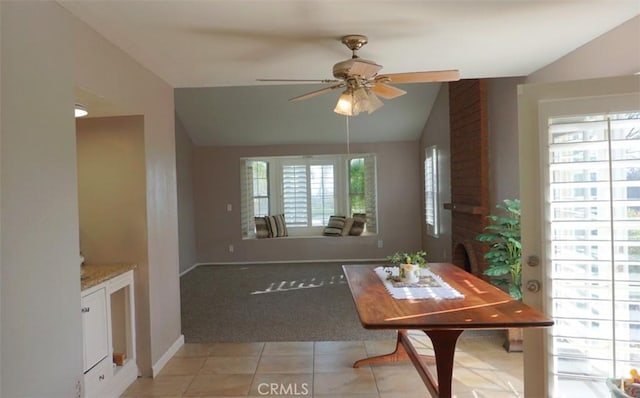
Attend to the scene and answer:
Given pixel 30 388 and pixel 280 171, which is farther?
pixel 280 171

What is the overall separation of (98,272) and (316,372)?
63.6 inches

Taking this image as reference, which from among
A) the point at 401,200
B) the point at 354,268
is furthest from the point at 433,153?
the point at 354,268

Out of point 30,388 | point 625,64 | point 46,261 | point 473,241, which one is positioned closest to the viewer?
point 30,388

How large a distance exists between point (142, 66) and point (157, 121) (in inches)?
16.0

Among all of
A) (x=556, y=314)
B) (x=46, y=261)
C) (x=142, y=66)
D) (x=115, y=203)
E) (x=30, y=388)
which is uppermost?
(x=142, y=66)

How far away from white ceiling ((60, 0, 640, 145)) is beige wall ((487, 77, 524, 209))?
0.53m

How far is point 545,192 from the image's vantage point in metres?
1.75

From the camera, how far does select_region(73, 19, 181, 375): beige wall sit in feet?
6.96

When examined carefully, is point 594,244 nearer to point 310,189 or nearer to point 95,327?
point 95,327

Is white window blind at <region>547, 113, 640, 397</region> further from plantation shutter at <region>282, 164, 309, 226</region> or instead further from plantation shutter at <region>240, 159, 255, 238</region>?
plantation shutter at <region>240, 159, 255, 238</region>

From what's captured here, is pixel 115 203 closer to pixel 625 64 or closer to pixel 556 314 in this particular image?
pixel 556 314

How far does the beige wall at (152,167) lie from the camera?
2.12 meters

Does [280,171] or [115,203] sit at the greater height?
[280,171]

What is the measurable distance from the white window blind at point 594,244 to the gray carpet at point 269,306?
1.85 m
